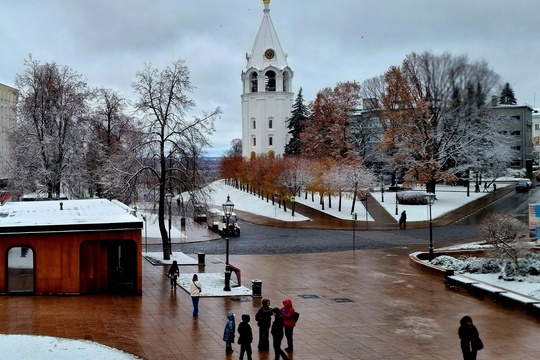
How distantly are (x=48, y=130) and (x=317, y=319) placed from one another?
1165 inches

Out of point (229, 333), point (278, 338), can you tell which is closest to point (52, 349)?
point (229, 333)

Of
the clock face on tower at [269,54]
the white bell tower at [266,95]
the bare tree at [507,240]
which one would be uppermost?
the clock face on tower at [269,54]

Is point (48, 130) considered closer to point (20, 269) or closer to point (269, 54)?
Answer: point (20, 269)

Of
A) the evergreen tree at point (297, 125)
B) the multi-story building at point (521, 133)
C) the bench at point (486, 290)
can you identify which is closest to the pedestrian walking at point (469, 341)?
the bench at point (486, 290)

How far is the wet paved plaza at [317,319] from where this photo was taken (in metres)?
14.6

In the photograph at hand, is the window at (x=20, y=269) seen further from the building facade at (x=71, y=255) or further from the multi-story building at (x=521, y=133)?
the multi-story building at (x=521, y=133)

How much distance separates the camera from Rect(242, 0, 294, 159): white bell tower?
372 ft

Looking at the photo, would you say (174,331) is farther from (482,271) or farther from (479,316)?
(482,271)

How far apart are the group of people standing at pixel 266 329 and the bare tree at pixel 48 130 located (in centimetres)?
2993

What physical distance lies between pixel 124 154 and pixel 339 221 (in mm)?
26398

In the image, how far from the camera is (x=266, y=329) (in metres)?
14.2

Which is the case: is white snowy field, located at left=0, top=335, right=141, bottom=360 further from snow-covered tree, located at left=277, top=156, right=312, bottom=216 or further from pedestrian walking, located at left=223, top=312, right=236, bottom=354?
snow-covered tree, located at left=277, top=156, right=312, bottom=216

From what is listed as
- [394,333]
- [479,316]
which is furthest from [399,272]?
[394,333]

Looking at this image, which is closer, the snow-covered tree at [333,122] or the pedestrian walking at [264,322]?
the pedestrian walking at [264,322]
